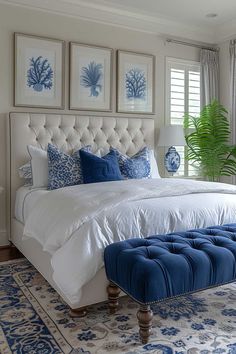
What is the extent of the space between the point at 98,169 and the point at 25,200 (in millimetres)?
788

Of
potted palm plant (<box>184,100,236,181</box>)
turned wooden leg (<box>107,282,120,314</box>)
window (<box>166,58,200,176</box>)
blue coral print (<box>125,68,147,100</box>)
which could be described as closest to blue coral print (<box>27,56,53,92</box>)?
blue coral print (<box>125,68,147,100</box>)

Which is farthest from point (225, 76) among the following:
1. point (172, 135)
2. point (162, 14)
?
point (172, 135)

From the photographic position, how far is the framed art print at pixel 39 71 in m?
3.90

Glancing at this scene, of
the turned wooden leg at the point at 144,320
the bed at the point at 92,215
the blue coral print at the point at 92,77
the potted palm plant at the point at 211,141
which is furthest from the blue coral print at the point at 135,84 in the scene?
the turned wooden leg at the point at 144,320

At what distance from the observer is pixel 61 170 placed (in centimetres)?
353

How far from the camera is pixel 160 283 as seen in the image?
74.0 inches

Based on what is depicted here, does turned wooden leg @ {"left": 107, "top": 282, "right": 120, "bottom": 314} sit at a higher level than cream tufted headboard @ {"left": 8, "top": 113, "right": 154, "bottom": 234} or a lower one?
lower

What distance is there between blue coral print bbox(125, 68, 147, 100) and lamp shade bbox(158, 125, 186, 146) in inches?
22.7

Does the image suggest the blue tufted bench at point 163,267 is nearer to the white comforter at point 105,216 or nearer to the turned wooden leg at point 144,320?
the turned wooden leg at point 144,320

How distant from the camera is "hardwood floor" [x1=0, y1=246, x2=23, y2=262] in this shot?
3.63 m

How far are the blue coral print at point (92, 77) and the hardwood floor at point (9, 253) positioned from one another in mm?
2076

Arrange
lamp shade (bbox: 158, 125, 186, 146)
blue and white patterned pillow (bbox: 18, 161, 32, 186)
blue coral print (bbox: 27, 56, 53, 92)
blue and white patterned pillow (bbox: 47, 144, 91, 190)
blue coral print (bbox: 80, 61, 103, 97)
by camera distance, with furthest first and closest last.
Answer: lamp shade (bbox: 158, 125, 186, 146) → blue coral print (bbox: 80, 61, 103, 97) → blue coral print (bbox: 27, 56, 53, 92) → blue and white patterned pillow (bbox: 18, 161, 32, 186) → blue and white patterned pillow (bbox: 47, 144, 91, 190)

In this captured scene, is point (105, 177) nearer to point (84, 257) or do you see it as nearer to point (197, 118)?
point (84, 257)

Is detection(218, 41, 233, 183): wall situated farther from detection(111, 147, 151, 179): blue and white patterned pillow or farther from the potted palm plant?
detection(111, 147, 151, 179): blue and white patterned pillow
